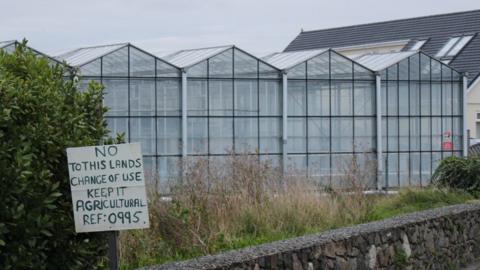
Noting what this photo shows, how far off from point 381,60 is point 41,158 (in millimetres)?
25708

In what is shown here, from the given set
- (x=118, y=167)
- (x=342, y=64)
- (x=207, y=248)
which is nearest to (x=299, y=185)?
(x=207, y=248)

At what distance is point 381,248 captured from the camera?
1052 cm

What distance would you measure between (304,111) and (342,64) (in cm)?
210

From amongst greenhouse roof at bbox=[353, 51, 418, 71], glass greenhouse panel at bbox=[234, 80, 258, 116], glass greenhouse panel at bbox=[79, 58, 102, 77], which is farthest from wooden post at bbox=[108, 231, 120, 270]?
greenhouse roof at bbox=[353, 51, 418, 71]

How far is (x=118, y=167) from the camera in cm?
606

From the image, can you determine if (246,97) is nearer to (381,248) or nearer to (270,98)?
(270,98)

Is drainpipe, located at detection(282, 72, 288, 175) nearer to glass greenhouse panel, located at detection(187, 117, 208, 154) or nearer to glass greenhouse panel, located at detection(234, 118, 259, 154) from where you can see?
glass greenhouse panel, located at detection(234, 118, 259, 154)

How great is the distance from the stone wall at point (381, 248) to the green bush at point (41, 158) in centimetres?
136

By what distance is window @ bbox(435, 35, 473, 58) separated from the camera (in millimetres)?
45375

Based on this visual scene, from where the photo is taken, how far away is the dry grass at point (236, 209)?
10672mm

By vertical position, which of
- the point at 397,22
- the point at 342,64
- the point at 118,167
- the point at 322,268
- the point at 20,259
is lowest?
the point at 322,268

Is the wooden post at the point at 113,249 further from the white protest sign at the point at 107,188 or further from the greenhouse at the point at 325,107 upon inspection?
the greenhouse at the point at 325,107

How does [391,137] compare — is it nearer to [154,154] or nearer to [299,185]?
[154,154]

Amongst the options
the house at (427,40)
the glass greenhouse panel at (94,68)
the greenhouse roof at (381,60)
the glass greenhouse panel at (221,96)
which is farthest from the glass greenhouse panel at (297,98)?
the house at (427,40)
